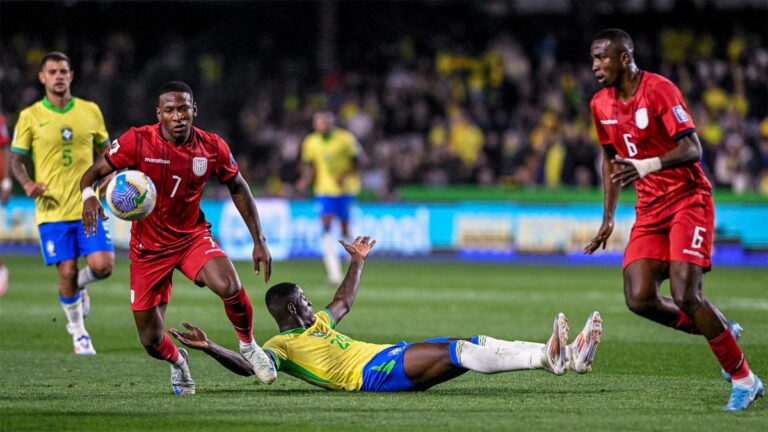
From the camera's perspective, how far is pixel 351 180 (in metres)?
20.4

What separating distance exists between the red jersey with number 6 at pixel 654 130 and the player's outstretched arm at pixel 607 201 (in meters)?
0.31

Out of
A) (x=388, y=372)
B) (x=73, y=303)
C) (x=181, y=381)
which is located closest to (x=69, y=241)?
(x=73, y=303)

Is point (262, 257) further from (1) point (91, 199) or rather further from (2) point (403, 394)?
(2) point (403, 394)

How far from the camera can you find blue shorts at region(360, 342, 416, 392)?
8.62 meters

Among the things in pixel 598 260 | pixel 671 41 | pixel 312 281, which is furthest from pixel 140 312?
pixel 671 41

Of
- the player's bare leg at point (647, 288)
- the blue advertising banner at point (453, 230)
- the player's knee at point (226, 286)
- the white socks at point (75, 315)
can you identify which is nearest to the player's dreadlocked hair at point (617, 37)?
the player's bare leg at point (647, 288)

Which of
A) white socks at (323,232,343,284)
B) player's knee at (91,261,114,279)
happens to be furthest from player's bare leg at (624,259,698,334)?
white socks at (323,232,343,284)

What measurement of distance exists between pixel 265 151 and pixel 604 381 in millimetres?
20991

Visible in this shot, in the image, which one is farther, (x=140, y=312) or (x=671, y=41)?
(x=671, y=41)

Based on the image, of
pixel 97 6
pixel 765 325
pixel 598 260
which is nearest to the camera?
pixel 765 325

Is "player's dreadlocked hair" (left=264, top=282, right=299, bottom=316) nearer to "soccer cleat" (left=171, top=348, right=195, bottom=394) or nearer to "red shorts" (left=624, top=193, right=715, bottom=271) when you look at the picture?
"soccer cleat" (left=171, top=348, right=195, bottom=394)

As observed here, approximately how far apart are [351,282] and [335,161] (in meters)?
11.1

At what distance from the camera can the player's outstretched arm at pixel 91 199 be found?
876 cm

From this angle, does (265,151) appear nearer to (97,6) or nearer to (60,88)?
(97,6)
